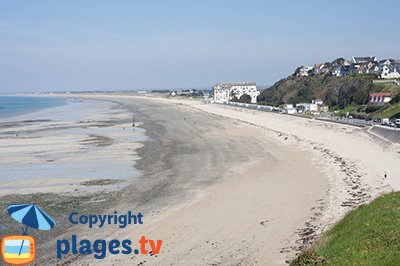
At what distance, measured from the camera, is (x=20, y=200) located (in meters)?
20.1

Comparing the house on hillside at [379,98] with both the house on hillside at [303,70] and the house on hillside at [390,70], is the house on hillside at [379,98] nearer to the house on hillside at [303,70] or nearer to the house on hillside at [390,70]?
the house on hillside at [390,70]

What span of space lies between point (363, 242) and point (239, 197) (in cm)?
927

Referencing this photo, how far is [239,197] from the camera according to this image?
19.3 metres

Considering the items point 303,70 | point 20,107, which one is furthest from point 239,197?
point 303,70

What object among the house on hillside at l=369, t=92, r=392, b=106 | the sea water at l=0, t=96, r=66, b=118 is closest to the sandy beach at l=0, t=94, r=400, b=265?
the house on hillside at l=369, t=92, r=392, b=106

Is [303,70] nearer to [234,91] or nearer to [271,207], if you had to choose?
[234,91]

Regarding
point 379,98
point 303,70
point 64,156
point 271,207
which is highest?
point 303,70

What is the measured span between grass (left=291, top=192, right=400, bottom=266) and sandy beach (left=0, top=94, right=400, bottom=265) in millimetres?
1260

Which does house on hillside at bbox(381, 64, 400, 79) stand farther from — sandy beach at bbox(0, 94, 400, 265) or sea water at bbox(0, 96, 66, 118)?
sea water at bbox(0, 96, 66, 118)

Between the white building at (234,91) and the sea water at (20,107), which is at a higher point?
the white building at (234,91)

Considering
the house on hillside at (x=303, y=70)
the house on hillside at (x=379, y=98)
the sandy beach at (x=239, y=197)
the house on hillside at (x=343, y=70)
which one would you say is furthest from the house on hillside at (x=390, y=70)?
the sandy beach at (x=239, y=197)

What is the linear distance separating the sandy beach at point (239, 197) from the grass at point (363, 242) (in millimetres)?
1260

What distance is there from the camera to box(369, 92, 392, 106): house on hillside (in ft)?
186

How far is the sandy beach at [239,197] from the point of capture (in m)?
13.1
